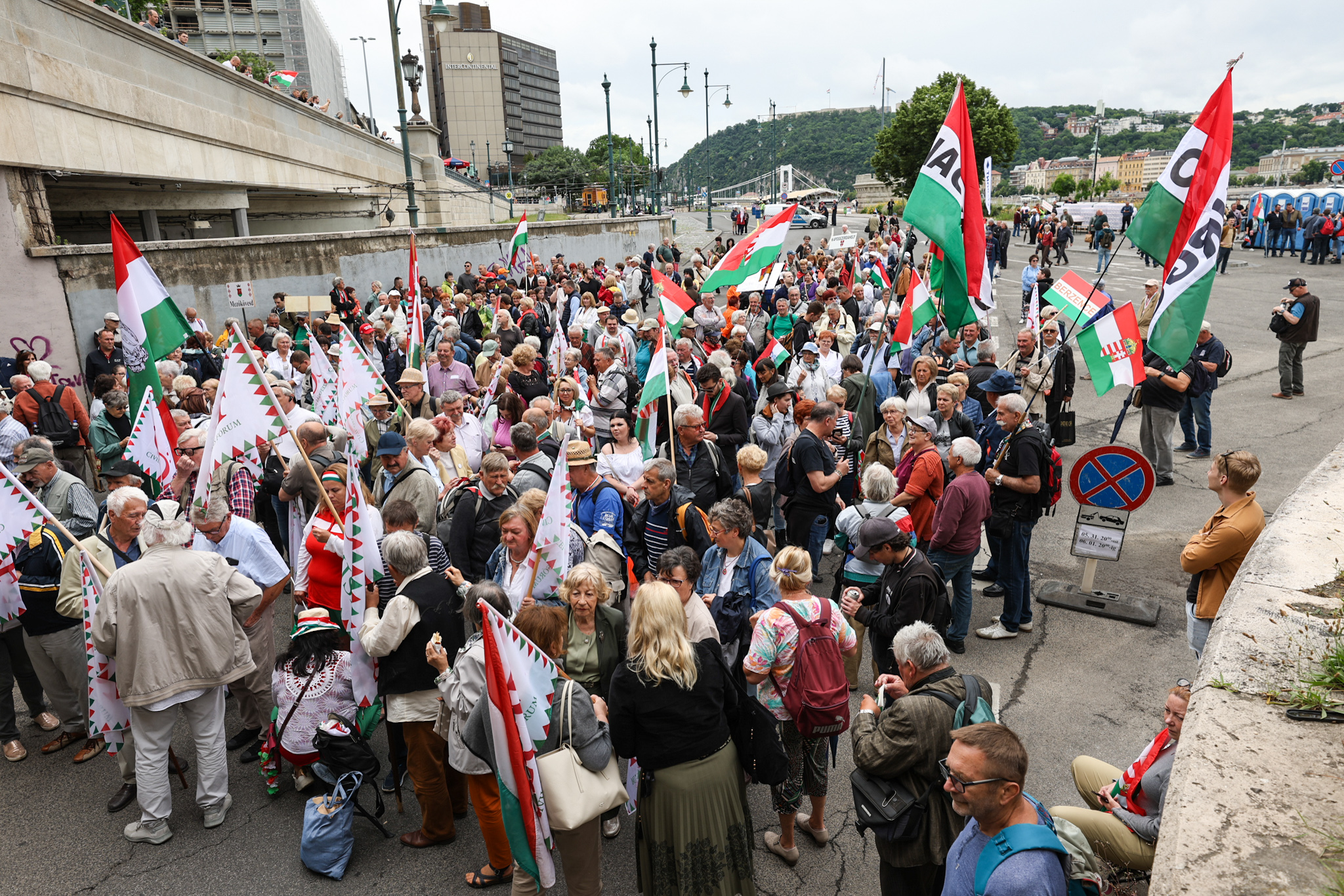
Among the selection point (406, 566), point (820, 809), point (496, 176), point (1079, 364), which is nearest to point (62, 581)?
point (406, 566)

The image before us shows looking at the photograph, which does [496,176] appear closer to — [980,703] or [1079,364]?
[1079,364]

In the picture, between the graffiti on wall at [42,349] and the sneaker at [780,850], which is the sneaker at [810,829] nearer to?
the sneaker at [780,850]

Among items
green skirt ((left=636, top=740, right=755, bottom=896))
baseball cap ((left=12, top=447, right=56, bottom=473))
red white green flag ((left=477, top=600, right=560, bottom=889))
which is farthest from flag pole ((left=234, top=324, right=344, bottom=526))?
green skirt ((left=636, top=740, right=755, bottom=896))

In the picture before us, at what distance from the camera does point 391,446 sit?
5.84 metres

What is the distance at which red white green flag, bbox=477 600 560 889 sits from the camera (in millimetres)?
3367

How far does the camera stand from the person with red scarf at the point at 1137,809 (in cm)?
329

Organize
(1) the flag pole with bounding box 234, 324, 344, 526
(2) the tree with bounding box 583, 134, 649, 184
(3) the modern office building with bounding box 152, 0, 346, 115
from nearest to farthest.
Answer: (1) the flag pole with bounding box 234, 324, 344, 526 → (3) the modern office building with bounding box 152, 0, 346, 115 → (2) the tree with bounding box 583, 134, 649, 184

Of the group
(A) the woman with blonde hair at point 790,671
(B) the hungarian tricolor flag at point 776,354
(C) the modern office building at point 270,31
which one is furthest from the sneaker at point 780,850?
(C) the modern office building at point 270,31

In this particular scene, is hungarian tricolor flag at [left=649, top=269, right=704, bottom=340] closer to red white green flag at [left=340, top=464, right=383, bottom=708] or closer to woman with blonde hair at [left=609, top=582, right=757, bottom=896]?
red white green flag at [left=340, top=464, right=383, bottom=708]

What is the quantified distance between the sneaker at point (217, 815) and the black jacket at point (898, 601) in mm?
3861

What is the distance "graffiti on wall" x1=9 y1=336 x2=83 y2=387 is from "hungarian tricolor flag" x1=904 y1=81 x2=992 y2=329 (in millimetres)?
11998

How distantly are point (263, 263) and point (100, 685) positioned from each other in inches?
544

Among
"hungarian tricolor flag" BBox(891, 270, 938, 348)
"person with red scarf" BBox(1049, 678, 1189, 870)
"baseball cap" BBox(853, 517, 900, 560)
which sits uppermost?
"hungarian tricolor flag" BBox(891, 270, 938, 348)

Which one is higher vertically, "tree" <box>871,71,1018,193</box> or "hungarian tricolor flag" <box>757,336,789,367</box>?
"tree" <box>871,71,1018,193</box>
